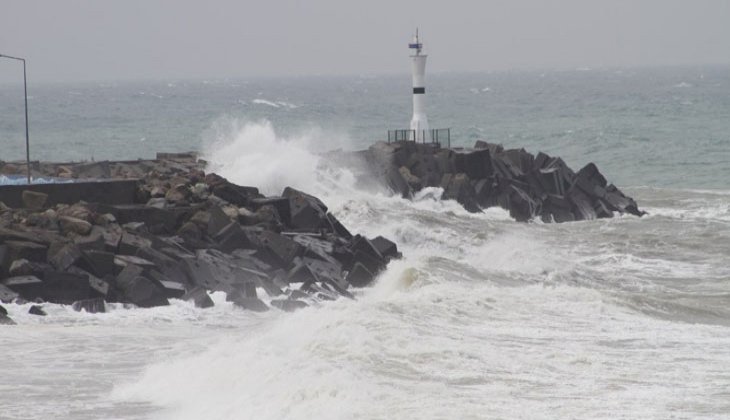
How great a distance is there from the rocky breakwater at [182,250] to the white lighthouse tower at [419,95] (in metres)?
9.95

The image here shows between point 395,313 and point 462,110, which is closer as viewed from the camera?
point 395,313

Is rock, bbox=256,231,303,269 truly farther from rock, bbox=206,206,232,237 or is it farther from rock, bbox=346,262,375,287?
rock, bbox=346,262,375,287

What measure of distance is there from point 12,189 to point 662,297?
8.41 meters

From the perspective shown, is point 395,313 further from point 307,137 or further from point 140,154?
point 140,154

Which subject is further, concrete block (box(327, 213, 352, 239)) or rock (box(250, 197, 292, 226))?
concrete block (box(327, 213, 352, 239))

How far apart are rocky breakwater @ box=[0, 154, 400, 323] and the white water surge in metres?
0.40

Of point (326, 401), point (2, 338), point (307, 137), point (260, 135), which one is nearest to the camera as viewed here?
point (326, 401)

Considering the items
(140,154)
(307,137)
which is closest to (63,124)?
(140,154)

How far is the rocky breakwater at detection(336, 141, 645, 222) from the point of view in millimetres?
25094

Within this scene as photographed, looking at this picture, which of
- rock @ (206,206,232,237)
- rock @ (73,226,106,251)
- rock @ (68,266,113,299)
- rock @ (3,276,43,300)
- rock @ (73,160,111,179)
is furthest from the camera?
rock @ (73,160,111,179)

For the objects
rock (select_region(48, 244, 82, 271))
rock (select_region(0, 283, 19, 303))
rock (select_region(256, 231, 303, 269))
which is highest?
rock (select_region(48, 244, 82, 271))

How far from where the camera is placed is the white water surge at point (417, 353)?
9947mm

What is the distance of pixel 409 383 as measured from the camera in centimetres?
1046

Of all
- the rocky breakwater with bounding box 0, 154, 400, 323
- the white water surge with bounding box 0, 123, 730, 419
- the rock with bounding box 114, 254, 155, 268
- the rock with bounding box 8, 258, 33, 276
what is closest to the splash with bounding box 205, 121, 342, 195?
the rocky breakwater with bounding box 0, 154, 400, 323
